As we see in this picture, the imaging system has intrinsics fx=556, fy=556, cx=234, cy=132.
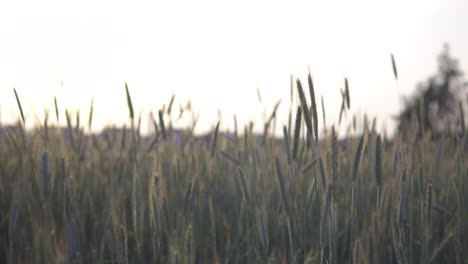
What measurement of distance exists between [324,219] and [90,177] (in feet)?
3.84

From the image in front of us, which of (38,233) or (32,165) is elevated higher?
(32,165)

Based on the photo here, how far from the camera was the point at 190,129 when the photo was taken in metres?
1.97

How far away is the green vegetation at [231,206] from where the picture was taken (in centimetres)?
99

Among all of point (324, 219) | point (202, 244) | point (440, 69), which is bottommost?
point (202, 244)

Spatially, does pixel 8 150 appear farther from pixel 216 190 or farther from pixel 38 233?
pixel 38 233

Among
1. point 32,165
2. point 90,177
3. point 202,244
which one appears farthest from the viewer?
point 90,177

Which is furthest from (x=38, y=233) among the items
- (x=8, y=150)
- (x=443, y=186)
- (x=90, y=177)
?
(x=443, y=186)

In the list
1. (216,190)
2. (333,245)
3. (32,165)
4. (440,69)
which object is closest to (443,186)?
(216,190)

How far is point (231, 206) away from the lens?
6.15 ft

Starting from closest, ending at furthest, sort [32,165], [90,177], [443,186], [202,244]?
[32,165], [202,244], [90,177], [443,186]

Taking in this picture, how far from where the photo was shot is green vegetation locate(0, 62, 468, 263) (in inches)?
39.1

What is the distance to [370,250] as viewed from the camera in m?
1.09

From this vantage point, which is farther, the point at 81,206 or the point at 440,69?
the point at 440,69

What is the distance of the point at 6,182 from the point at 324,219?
118 cm
